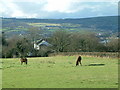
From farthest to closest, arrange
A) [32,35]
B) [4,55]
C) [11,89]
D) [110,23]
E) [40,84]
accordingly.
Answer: [110,23] → [32,35] → [4,55] → [40,84] → [11,89]

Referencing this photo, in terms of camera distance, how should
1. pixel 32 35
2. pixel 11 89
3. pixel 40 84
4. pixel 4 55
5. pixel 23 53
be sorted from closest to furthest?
pixel 11 89
pixel 40 84
pixel 4 55
pixel 23 53
pixel 32 35

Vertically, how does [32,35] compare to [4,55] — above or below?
above

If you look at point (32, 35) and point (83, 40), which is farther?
point (32, 35)

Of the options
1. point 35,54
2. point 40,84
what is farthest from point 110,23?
point 40,84

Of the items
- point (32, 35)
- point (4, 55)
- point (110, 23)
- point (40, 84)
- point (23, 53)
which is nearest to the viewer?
point (40, 84)

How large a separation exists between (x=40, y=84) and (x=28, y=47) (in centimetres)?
5175

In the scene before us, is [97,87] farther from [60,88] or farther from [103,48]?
[103,48]

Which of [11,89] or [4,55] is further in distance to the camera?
[4,55]

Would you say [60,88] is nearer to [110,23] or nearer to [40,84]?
[40,84]

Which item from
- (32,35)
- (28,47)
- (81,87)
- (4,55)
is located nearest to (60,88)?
(81,87)

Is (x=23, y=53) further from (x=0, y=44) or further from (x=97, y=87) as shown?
(x=97, y=87)

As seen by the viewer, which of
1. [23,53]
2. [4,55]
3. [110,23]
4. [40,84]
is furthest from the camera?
[110,23]

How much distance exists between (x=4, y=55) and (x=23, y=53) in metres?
5.60

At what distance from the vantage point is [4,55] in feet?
197
